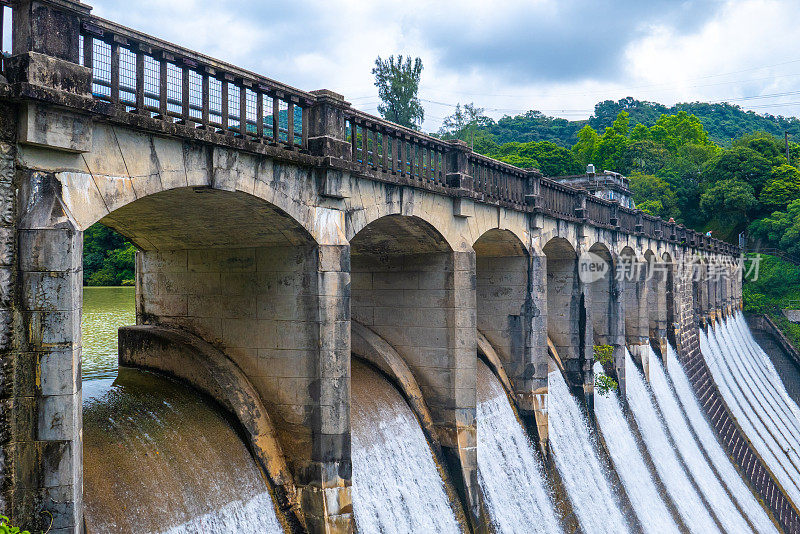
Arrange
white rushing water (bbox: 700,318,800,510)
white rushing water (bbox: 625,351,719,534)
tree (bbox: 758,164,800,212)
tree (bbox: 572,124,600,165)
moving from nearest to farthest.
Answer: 1. white rushing water (bbox: 625,351,719,534)
2. white rushing water (bbox: 700,318,800,510)
3. tree (bbox: 758,164,800,212)
4. tree (bbox: 572,124,600,165)

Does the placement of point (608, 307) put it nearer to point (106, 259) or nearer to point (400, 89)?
point (106, 259)

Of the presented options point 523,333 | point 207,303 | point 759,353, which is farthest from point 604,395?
point 759,353

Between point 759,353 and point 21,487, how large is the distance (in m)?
55.7

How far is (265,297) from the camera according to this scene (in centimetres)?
1202

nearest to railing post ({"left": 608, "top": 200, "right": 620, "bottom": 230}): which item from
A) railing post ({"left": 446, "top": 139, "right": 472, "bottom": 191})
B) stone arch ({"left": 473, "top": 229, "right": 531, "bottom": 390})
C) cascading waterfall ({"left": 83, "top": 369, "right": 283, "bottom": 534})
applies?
stone arch ({"left": 473, "top": 229, "right": 531, "bottom": 390})

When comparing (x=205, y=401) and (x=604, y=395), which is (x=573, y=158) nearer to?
(x=604, y=395)

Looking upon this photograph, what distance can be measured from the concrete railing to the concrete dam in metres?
0.04

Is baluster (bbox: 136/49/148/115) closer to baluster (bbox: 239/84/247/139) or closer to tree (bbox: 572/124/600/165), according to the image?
baluster (bbox: 239/84/247/139)

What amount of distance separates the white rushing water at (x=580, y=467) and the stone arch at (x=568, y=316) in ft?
3.96

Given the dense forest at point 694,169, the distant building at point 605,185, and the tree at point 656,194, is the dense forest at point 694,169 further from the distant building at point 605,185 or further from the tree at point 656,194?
the distant building at point 605,185

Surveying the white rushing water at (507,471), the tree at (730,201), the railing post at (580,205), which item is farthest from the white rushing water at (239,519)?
the tree at (730,201)

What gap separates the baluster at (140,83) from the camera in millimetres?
8297

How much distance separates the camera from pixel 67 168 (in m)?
7.45

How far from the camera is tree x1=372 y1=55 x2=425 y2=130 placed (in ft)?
221
